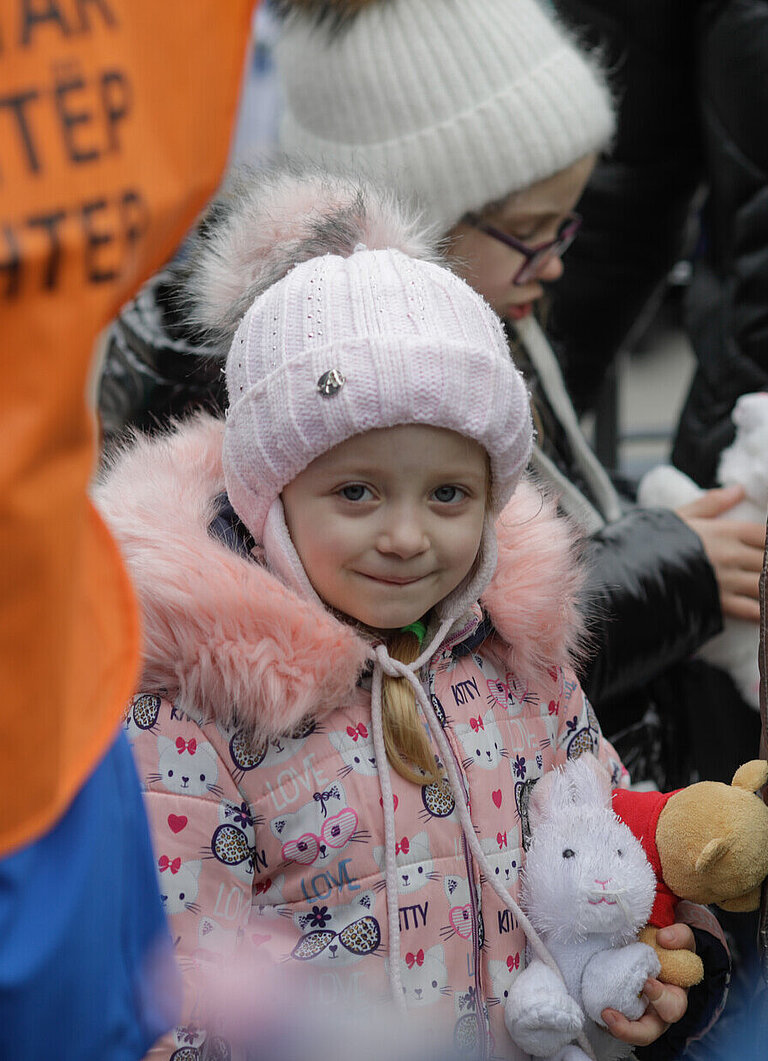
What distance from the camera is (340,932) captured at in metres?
1.26

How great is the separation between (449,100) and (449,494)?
0.92 metres

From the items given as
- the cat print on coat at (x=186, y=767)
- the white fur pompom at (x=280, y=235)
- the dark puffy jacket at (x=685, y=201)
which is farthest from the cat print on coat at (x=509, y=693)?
the dark puffy jacket at (x=685, y=201)

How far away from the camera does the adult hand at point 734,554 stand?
1.90 meters

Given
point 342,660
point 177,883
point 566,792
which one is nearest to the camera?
point 177,883

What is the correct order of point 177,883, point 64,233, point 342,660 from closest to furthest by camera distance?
point 64,233 < point 177,883 < point 342,660

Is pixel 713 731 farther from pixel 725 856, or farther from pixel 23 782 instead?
pixel 23 782

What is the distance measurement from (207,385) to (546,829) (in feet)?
2.61

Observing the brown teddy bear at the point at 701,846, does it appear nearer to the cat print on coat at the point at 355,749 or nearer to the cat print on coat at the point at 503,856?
the cat print on coat at the point at 503,856

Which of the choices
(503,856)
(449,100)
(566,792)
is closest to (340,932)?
(503,856)

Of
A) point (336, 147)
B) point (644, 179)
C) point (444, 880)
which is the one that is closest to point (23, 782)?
point (444, 880)

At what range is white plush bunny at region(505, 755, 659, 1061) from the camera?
129cm

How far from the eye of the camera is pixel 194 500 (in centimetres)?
141

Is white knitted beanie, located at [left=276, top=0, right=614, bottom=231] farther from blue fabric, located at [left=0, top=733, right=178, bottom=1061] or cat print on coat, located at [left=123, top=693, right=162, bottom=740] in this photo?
blue fabric, located at [left=0, top=733, right=178, bottom=1061]

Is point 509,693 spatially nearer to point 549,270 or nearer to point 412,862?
point 412,862
